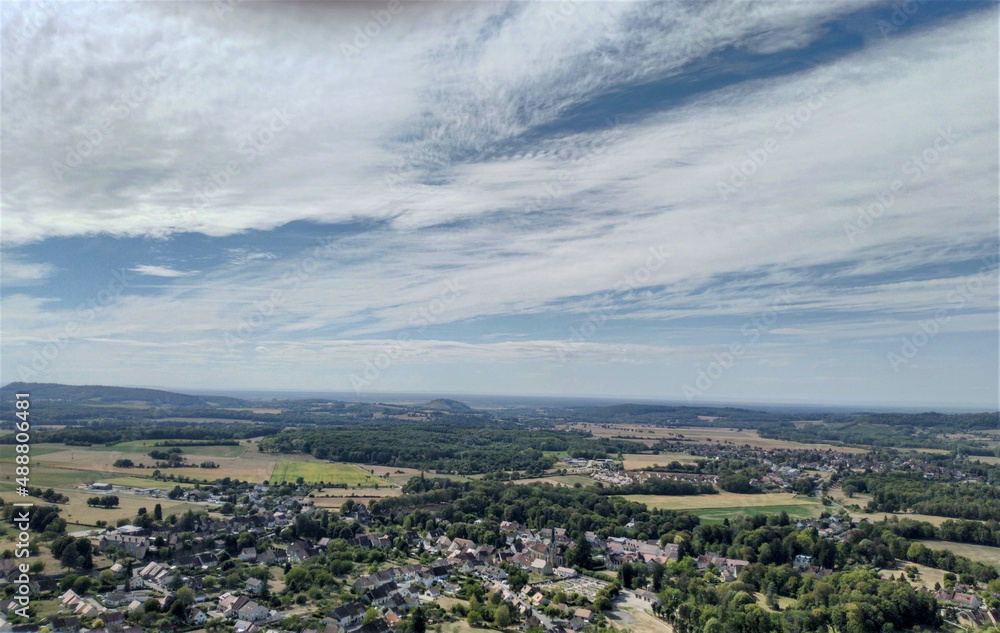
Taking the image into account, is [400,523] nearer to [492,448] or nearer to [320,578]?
[320,578]

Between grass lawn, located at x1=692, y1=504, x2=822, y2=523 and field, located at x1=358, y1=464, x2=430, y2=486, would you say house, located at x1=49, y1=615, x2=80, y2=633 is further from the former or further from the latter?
grass lawn, located at x1=692, y1=504, x2=822, y2=523

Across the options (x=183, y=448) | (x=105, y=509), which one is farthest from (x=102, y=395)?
(x=105, y=509)

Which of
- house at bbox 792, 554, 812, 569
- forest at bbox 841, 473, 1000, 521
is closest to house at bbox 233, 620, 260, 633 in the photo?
house at bbox 792, 554, 812, 569

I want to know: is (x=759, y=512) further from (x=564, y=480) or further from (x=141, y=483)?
(x=141, y=483)

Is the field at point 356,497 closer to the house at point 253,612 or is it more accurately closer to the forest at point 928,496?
the house at point 253,612

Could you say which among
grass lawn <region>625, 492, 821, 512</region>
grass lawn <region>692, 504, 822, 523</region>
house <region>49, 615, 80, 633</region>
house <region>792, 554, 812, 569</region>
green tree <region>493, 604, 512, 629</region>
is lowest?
grass lawn <region>625, 492, 821, 512</region>
